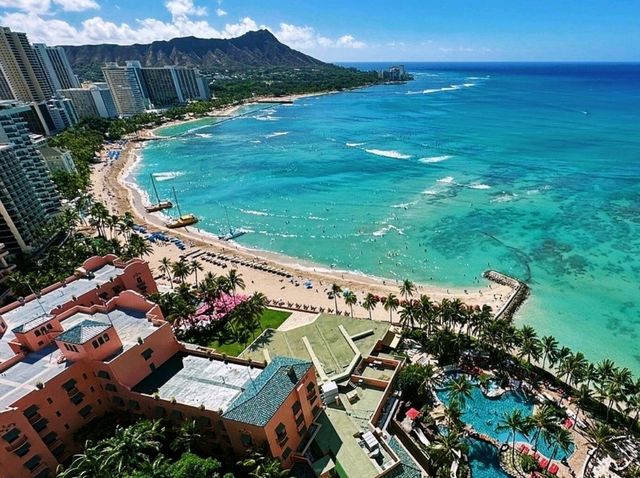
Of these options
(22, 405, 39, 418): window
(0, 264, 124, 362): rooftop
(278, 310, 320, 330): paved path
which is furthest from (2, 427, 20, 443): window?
(278, 310, 320, 330): paved path

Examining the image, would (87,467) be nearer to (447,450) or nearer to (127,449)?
(127,449)

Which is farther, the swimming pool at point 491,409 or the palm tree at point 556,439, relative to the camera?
the swimming pool at point 491,409

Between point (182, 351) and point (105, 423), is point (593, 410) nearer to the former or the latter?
point (182, 351)

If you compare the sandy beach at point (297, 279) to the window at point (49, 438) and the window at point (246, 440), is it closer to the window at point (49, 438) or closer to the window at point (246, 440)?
the window at point (246, 440)

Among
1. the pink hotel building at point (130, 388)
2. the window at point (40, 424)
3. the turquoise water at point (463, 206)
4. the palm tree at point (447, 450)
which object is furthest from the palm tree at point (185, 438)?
the turquoise water at point (463, 206)

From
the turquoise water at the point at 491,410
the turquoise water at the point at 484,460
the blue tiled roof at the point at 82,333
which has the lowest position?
the turquoise water at the point at 491,410

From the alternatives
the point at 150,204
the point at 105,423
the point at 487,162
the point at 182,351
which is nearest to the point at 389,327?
the point at 182,351

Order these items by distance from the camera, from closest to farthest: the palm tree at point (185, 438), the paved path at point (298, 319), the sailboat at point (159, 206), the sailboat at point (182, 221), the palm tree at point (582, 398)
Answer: the palm tree at point (185, 438), the palm tree at point (582, 398), the paved path at point (298, 319), the sailboat at point (182, 221), the sailboat at point (159, 206)

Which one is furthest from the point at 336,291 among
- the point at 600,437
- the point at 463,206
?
the point at 463,206
